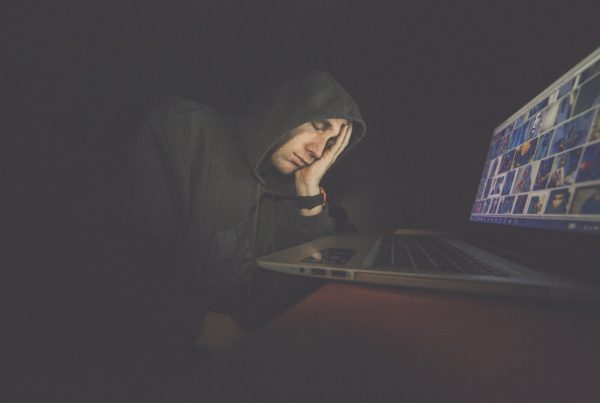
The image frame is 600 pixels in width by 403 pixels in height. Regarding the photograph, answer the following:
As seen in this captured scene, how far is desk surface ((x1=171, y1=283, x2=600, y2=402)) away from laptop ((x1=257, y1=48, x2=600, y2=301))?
3.2 inches

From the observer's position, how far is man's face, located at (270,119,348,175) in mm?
955

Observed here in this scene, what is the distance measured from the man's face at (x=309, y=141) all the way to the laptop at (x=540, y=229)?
0.52 m

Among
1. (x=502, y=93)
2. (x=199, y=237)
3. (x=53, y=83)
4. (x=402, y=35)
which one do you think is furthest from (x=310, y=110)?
(x=53, y=83)

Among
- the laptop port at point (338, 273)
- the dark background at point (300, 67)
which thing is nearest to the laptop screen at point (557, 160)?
the dark background at point (300, 67)

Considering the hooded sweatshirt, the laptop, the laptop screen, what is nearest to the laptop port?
the laptop

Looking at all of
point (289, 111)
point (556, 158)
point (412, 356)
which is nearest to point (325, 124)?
point (289, 111)

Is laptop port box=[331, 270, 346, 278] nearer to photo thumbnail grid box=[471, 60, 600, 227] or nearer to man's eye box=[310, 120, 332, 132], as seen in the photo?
photo thumbnail grid box=[471, 60, 600, 227]

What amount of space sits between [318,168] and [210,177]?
462 millimetres

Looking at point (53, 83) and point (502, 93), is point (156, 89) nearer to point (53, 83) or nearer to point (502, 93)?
point (53, 83)

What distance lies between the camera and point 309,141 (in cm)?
96

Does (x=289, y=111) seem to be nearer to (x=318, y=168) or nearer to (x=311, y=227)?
(x=318, y=168)

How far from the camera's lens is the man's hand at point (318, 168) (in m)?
1.02

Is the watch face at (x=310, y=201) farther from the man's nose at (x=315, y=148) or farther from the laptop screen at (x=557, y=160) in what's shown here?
the laptop screen at (x=557, y=160)

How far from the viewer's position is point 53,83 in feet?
3.11
